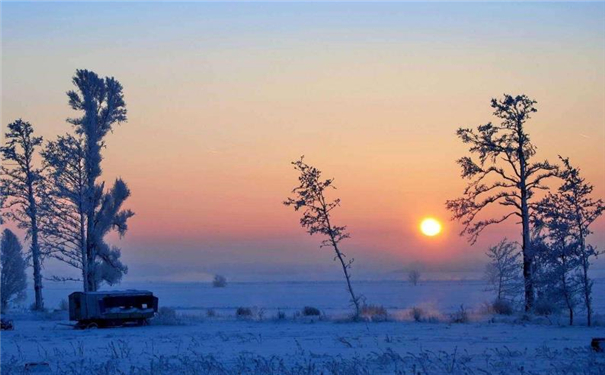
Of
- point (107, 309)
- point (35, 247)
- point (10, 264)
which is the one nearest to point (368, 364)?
point (107, 309)

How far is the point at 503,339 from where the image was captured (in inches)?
848

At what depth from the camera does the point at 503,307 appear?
1254 inches

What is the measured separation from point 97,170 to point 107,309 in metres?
10.5

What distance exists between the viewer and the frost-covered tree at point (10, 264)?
165 feet

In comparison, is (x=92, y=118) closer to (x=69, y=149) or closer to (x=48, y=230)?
(x=69, y=149)

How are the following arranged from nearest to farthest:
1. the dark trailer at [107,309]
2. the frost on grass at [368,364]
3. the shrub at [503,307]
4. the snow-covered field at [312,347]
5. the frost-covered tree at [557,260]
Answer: the frost on grass at [368,364] → the snow-covered field at [312,347] → the frost-covered tree at [557,260] → the dark trailer at [107,309] → the shrub at [503,307]

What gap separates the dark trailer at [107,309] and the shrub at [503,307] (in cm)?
1468

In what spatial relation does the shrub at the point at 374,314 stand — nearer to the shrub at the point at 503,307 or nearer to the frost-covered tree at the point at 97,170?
the shrub at the point at 503,307

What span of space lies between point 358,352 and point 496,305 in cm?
Result: 1493

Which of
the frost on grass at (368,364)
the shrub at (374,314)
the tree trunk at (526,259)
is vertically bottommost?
the shrub at (374,314)

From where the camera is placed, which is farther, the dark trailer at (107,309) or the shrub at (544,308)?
the dark trailer at (107,309)

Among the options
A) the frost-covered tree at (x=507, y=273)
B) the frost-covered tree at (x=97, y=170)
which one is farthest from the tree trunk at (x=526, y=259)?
the frost-covered tree at (x=97, y=170)

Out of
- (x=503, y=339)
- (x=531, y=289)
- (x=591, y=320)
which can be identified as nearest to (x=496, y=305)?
(x=531, y=289)

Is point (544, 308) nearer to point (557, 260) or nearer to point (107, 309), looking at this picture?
point (557, 260)
